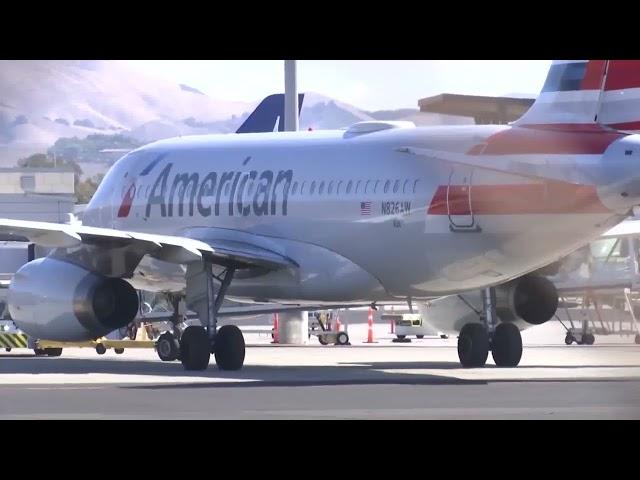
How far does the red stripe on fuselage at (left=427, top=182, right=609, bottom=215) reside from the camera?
2303cm

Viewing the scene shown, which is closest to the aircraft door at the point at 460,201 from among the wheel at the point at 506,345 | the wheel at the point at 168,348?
the wheel at the point at 506,345

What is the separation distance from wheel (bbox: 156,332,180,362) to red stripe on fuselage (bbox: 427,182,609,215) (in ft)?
23.6

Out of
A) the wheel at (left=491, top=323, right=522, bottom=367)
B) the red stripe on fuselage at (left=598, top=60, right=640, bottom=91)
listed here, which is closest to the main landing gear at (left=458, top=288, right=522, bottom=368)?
the wheel at (left=491, top=323, right=522, bottom=367)

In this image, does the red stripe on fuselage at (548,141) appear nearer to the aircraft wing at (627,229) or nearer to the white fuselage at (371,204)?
the white fuselage at (371,204)

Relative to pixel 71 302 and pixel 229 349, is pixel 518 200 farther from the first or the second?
pixel 71 302

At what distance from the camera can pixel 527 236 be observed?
23.9 m

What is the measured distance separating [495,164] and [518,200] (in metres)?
0.72

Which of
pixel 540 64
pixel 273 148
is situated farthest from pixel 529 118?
pixel 540 64

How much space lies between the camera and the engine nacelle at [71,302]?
2614cm

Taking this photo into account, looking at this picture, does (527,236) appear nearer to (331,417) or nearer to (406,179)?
(406,179)

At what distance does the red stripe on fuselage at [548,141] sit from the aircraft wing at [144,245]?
494 centimetres

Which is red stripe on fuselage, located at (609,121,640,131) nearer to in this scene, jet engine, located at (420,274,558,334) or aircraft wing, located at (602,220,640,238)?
jet engine, located at (420,274,558,334)

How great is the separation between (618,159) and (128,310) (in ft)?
28.4

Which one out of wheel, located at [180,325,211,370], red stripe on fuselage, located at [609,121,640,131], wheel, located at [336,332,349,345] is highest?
red stripe on fuselage, located at [609,121,640,131]
